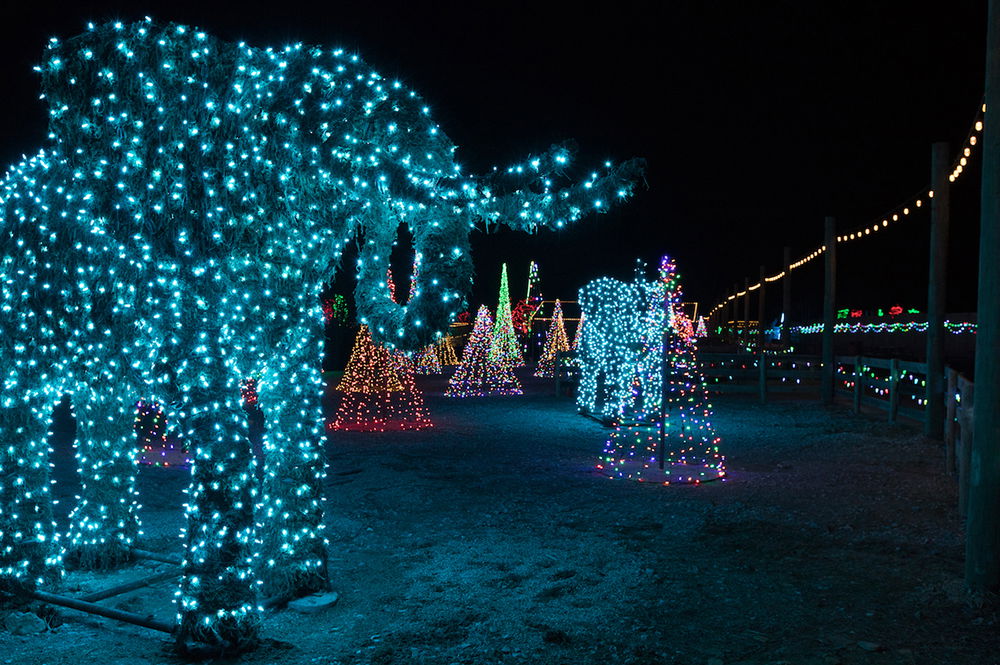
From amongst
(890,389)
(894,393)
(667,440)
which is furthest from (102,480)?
(890,389)

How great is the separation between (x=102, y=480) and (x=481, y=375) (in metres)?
19.0

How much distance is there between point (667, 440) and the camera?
44.3 ft

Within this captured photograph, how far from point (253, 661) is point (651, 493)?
559 centimetres

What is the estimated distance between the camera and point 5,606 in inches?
204

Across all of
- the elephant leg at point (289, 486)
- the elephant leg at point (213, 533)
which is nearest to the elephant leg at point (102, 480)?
the elephant leg at point (289, 486)

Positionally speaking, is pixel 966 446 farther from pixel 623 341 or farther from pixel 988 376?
pixel 623 341

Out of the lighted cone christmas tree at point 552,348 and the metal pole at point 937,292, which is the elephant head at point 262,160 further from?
the lighted cone christmas tree at point 552,348

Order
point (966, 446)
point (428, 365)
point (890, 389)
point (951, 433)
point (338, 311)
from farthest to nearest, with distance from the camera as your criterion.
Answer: point (338, 311), point (428, 365), point (890, 389), point (951, 433), point (966, 446)

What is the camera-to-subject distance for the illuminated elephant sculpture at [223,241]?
14.6 ft

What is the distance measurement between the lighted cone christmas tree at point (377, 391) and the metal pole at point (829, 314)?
983 centimetres

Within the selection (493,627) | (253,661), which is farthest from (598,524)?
(253,661)

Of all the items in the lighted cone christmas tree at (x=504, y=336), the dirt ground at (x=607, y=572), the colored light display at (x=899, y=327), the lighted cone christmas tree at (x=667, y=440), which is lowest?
the dirt ground at (x=607, y=572)

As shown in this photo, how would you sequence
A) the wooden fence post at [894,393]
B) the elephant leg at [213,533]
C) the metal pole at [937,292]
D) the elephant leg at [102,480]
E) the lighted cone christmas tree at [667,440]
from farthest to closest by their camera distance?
the wooden fence post at [894,393] < the metal pole at [937,292] < the lighted cone christmas tree at [667,440] < the elephant leg at [102,480] < the elephant leg at [213,533]

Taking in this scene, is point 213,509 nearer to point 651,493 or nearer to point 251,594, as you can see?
point 251,594
